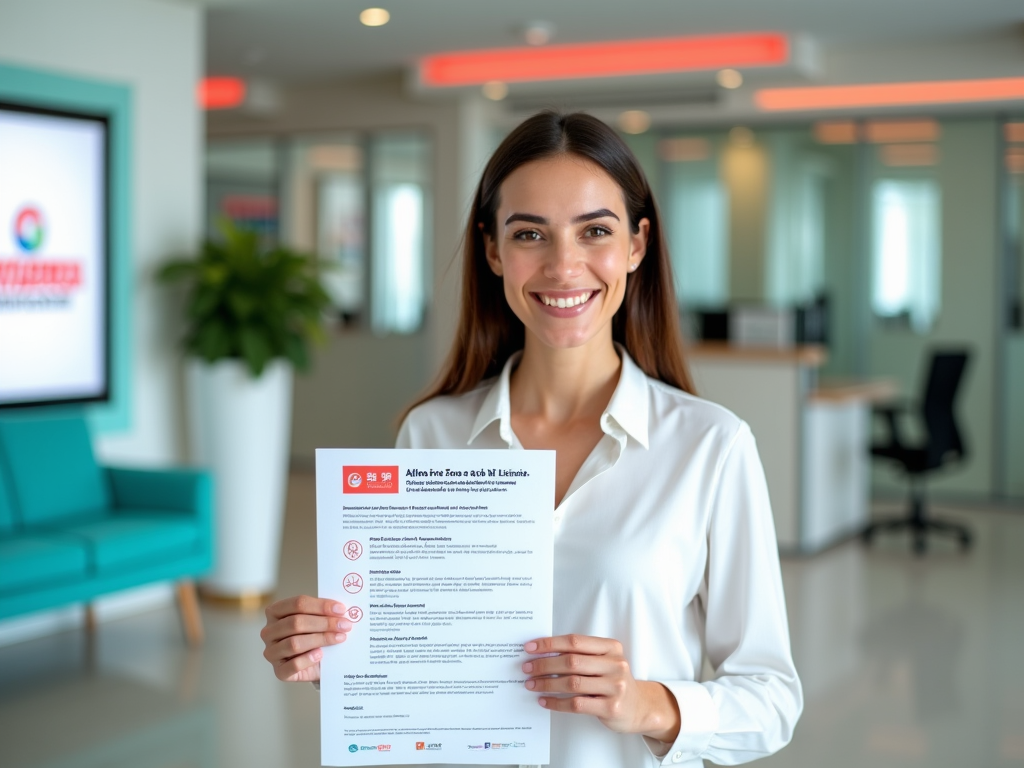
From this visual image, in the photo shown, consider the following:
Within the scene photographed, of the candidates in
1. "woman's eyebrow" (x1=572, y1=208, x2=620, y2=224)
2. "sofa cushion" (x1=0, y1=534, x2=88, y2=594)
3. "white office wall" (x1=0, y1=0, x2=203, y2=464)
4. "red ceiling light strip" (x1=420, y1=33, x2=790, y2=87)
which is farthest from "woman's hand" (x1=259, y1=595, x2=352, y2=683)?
"red ceiling light strip" (x1=420, y1=33, x2=790, y2=87)

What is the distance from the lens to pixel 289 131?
34.8 ft

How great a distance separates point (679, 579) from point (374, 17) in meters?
6.68

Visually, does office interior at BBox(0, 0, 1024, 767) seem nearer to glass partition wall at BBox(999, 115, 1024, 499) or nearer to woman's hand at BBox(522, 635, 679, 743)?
glass partition wall at BBox(999, 115, 1024, 499)

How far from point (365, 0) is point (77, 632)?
4.11m

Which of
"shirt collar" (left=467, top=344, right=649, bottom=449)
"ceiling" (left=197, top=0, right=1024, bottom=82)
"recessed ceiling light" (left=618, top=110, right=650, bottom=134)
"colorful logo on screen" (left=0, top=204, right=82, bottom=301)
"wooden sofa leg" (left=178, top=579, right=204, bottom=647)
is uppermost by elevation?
"ceiling" (left=197, top=0, right=1024, bottom=82)

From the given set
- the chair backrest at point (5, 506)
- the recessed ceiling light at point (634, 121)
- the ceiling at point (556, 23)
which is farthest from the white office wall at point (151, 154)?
the recessed ceiling light at point (634, 121)

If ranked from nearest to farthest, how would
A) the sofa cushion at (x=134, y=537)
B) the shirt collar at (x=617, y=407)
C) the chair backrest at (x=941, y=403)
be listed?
the shirt collar at (x=617, y=407)
the sofa cushion at (x=134, y=537)
the chair backrest at (x=941, y=403)

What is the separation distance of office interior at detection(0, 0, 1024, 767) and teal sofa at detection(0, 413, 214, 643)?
19 cm

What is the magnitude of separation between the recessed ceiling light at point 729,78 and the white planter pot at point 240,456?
4387mm

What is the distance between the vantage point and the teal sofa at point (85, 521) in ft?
15.3

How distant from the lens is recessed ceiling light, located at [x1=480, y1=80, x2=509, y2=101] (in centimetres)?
909

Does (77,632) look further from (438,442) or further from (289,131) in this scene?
(289,131)

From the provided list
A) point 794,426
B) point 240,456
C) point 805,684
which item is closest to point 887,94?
point 794,426

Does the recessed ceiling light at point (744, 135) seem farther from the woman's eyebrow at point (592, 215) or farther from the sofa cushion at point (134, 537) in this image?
the woman's eyebrow at point (592, 215)
